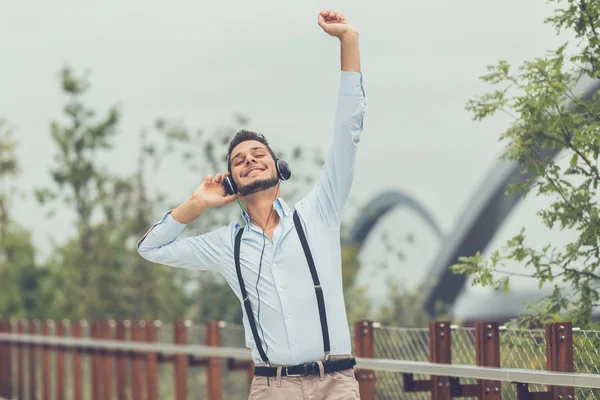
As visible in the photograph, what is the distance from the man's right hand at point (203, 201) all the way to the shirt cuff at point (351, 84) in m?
0.67

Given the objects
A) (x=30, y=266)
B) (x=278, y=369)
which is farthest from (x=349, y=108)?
(x=30, y=266)

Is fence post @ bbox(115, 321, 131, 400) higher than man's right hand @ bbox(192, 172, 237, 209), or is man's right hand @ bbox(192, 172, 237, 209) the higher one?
man's right hand @ bbox(192, 172, 237, 209)

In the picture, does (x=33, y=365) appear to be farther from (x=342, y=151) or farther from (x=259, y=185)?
(x=342, y=151)

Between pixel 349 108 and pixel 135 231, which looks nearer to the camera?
pixel 349 108

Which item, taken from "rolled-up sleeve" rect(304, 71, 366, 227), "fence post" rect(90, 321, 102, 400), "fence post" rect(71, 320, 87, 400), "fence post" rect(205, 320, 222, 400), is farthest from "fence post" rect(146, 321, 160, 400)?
"rolled-up sleeve" rect(304, 71, 366, 227)

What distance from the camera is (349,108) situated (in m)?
4.84

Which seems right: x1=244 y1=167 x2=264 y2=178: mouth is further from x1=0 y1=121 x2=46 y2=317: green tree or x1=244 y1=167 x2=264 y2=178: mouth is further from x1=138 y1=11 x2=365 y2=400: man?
x1=0 y1=121 x2=46 y2=317: green tree

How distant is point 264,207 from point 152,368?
7.84 m

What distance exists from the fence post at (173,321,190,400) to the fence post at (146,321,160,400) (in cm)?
84

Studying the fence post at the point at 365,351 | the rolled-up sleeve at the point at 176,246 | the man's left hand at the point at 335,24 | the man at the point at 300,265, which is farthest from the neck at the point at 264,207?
the fence post at the point at 365,351

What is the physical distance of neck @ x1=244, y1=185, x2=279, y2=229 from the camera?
5.04 meters

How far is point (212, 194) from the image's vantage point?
525 cm

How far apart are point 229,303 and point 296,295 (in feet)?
61.3

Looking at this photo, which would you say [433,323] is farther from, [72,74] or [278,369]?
[72,74]
